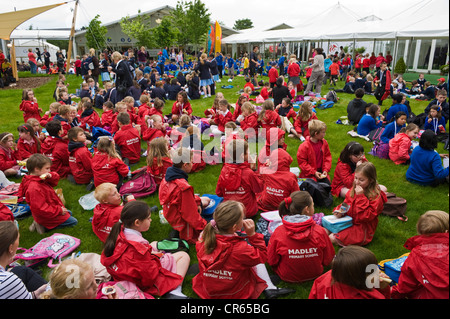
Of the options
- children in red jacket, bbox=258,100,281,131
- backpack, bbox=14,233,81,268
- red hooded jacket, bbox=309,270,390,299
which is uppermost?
children in red jacket, bbox=258,100,281,131

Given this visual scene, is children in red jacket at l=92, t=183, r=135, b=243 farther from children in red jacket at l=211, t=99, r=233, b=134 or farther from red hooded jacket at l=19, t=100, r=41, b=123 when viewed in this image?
red hooded jacket at l=19, t=100, r=41, b=123

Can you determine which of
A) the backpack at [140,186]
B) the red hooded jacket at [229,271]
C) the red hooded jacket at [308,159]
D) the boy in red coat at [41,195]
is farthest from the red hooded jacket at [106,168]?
the red hooded jacket at [308,159]

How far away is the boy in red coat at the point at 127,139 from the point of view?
694 centimetres

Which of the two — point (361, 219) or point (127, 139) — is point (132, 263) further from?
point (127, 139)

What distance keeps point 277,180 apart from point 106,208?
250 centimetres

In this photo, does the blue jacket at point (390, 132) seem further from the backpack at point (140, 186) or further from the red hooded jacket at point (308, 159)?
the backpack at point (140, 186)

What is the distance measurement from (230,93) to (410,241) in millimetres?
14258

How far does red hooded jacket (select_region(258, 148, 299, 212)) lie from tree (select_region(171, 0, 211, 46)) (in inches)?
1221

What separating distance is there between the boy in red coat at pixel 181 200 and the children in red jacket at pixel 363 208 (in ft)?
6.27

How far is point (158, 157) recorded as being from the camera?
5.42 metres

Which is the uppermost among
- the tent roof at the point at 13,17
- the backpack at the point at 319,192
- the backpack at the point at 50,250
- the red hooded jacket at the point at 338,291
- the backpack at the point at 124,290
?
the tent roof at the point at 13,17

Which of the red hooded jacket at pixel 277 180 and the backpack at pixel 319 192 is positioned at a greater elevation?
the red hooded jacket at pixel 277 180

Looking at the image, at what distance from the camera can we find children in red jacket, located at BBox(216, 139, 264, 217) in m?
4.63

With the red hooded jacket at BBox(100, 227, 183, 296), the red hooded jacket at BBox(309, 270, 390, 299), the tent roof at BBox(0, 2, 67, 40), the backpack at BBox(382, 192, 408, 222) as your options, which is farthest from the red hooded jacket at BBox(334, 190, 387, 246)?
the tent roof at BBox(0, 2, 67, 40)
